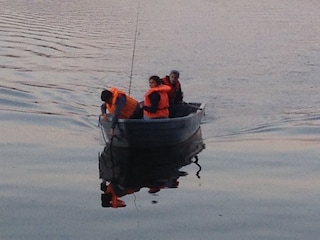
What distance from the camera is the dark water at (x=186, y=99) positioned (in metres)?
12.6

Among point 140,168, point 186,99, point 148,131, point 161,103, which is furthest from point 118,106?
point 186,99

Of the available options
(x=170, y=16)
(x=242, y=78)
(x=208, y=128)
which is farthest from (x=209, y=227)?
(x=170, y=16)

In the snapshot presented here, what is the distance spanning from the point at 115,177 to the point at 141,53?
57.8ft

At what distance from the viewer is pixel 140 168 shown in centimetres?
1612

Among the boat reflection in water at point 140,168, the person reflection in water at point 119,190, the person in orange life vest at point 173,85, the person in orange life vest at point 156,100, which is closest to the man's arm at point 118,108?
the person in orange life vest at point 156,100

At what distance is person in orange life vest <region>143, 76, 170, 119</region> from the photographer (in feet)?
55.5

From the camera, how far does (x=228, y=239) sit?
11.8 meters

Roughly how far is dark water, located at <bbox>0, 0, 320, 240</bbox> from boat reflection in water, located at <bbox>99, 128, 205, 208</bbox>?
0.22 m

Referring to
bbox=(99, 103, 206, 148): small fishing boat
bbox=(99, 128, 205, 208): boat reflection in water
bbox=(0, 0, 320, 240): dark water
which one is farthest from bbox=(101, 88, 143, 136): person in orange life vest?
bbox=(0, 0, 320, 240): dark water

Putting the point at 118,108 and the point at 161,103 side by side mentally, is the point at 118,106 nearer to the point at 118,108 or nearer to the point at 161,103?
the point at 118,108

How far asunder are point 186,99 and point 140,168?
858 cm

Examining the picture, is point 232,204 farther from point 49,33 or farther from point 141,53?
point 49,33

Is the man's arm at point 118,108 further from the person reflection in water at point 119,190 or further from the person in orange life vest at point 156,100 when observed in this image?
the person reflection in water at point 119,190

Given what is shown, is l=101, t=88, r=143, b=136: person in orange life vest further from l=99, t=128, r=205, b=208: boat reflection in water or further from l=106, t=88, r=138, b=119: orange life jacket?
l=99, t=128, r=205, b=208: boat reflection in water
